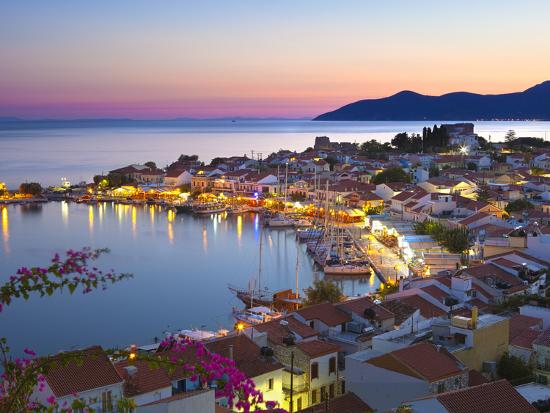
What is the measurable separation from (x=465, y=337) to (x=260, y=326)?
8.22 feet

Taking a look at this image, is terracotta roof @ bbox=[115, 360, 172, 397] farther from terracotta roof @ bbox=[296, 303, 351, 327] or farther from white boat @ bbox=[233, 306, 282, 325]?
white boat @ bbox=[233, 306, 282, 325]

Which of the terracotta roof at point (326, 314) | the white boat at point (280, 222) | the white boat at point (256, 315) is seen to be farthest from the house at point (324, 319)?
the white boat at point (280, 222)

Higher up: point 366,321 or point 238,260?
point 366,321

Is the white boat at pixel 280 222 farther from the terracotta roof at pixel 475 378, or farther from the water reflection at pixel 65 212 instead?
the terracotta roof at pixel 475 378

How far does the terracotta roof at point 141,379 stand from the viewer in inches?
218

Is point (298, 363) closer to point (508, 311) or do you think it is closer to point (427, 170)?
point (508, 311)

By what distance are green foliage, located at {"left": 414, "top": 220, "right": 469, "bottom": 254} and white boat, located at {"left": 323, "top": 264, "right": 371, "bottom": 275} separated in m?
1.79

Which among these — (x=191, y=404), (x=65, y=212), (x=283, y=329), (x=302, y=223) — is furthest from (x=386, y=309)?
(x=65, y=212)

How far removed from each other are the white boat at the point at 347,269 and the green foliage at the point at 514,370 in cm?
891

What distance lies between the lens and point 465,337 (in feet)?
21.2

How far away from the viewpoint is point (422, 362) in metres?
5.62

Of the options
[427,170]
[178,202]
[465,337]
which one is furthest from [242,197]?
[465,337]

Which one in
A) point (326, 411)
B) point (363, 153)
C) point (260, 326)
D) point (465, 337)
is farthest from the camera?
point (363, 153)

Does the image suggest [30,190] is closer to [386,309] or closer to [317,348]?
[386,309]
